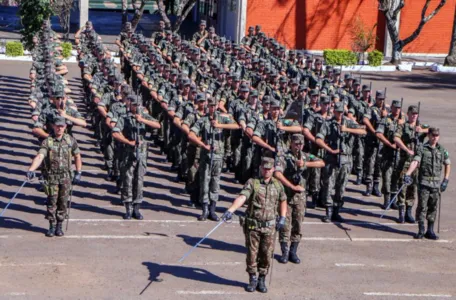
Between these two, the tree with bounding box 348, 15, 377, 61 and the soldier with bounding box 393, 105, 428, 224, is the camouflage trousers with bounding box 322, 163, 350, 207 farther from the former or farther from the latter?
the tree with bounding box 348, 15, 377, 61

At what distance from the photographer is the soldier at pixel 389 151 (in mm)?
16234

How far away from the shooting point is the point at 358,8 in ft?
131

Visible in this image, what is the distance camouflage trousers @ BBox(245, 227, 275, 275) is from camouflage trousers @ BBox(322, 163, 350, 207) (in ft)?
12.8

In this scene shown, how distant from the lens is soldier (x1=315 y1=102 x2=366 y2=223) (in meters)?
15.3

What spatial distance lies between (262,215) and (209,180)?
381cm

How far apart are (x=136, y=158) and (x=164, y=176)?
137 inches

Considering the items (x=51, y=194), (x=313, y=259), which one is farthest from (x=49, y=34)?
(x=313, y=259)

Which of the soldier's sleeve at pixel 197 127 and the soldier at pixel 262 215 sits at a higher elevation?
the soldier's sleeve at pixel 197 127

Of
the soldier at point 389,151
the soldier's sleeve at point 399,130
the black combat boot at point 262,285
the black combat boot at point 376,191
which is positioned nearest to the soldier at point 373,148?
the black combat boot at point 376,191

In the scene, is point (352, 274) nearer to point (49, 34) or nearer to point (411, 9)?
point (49, 34)

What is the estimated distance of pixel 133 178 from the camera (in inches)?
588

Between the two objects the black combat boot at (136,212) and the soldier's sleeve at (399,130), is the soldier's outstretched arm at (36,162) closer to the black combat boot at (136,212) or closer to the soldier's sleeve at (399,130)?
the black combat boot at (136,212)

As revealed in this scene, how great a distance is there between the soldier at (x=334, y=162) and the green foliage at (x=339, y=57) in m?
20.9

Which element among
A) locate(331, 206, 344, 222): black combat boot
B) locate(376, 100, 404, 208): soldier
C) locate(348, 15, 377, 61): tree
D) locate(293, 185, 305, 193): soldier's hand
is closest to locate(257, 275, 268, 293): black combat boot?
locate(293, 185, 305, 193): soldier's hand
